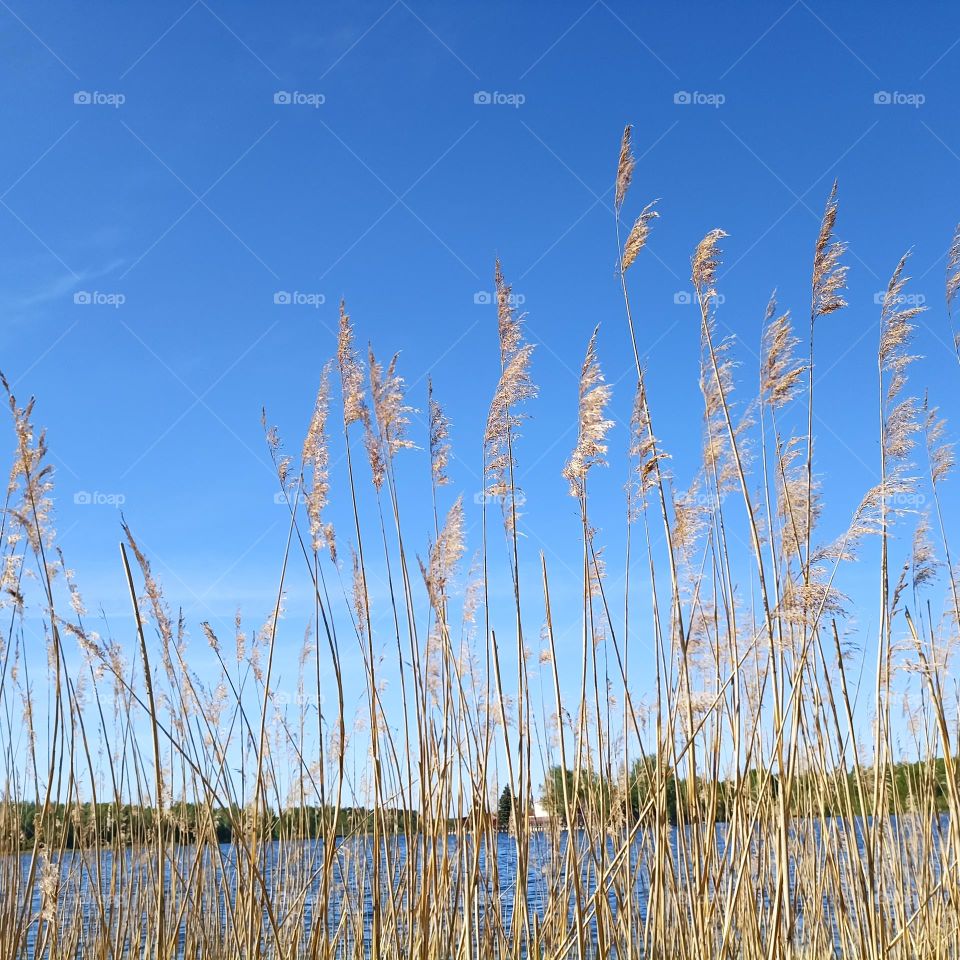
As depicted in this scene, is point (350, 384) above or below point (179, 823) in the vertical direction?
above

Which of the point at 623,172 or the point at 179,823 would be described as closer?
the point at 623,172

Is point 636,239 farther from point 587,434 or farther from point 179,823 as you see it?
point 179,823

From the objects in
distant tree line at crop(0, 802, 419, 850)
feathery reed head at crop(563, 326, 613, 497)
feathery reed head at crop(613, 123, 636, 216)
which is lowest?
distant tree line at crop(0, 802, 419, 850)

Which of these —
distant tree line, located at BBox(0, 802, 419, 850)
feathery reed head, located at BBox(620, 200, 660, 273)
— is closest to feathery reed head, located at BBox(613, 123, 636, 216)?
feathery reed head, located at BBox(620, 200, 660, 273)

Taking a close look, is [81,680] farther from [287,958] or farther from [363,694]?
[287,958]

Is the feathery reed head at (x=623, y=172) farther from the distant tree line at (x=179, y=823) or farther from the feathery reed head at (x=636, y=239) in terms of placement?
the distant tree line at (x=179, y=823)

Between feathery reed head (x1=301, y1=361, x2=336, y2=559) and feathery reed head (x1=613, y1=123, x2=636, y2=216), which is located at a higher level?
feathery reed head (x1=613, y1=123, x2=636, y2=216)

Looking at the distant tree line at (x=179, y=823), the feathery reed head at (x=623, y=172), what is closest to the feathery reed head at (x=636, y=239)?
the feathery reed head at (x=623, y=172)

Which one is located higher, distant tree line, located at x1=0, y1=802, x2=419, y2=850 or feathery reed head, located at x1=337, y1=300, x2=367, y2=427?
feathery reed head, located at x1=337, y1=300, x2=367, y2=427

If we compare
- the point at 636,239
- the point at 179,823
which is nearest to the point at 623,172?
the point at 636,239

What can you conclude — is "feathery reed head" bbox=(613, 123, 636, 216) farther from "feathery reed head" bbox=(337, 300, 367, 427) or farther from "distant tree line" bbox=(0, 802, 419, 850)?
"distant tree line" bbox=(0, 802, 419, 850)

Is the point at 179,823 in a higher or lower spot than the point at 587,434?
lower

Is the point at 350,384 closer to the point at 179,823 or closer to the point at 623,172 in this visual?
the point at 623,172

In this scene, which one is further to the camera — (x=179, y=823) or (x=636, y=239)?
(x=179, y=823)
